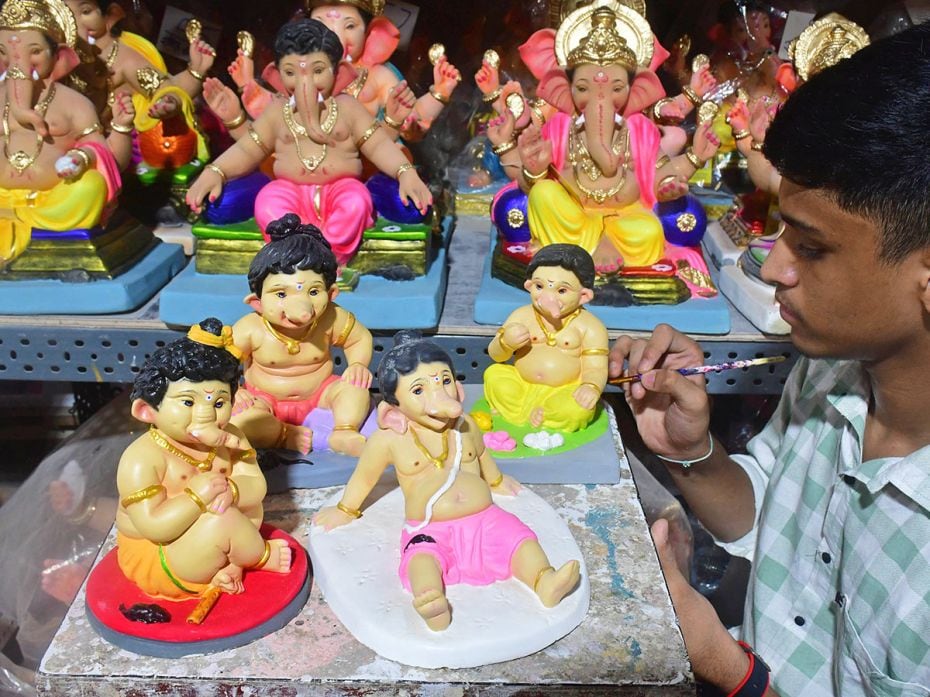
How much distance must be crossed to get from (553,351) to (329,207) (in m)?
0.78

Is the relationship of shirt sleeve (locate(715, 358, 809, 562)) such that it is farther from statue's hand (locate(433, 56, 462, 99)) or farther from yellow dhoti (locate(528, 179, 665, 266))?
statue's hand (locate(433, 56, 462, 99))

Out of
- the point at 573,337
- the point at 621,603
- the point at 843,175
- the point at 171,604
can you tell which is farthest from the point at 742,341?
the point at 171,604

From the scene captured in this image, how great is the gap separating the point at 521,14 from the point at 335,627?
250 centimetres

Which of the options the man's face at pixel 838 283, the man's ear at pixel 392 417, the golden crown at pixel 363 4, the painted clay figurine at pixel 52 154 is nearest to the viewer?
the man's face at pixel 838 283

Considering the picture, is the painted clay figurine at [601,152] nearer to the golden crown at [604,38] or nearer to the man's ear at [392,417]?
the golden crown at [604,38]

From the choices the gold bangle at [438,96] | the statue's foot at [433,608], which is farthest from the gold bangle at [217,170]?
the statue's foot at [433,608]

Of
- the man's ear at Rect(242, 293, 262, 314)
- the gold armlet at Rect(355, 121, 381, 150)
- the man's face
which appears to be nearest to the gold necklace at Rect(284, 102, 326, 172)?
the gold armlet at Rect(355, 121, 381, 150)

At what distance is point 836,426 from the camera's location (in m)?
1.39

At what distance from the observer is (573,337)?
191 cm

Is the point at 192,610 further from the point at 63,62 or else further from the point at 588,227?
the point at 63,62

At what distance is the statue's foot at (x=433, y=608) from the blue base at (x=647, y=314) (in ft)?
3.51

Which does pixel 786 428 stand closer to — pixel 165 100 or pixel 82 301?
pixel 82 301

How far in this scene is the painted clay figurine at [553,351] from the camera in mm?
1853

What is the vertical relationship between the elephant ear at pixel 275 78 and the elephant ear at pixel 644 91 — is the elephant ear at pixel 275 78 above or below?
below
